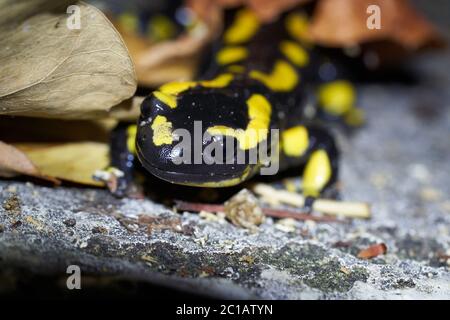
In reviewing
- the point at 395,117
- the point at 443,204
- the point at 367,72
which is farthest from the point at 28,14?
the point at 367,72

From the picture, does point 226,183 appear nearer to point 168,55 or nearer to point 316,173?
point 316,173

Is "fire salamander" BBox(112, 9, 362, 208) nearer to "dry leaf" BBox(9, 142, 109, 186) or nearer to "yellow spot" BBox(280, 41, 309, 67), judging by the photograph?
"yellow spot" BBox(280, 41, 309, 67)

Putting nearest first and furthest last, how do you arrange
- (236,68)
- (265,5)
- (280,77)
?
(236,68) → (280,77) → (265,5)

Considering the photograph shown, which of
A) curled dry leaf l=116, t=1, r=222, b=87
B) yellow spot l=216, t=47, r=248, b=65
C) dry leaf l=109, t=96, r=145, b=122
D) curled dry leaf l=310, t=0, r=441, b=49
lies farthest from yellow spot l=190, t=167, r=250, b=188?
curled dry leaf l=310, t=0, r=441, b=49

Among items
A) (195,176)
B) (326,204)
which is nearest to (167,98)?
(195,176)

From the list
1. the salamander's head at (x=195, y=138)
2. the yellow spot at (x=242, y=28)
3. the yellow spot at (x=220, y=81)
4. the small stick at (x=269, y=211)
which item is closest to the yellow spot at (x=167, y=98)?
the salamander's head at (x=195, y=138)

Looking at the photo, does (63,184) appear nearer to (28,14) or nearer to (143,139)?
(143,139)
